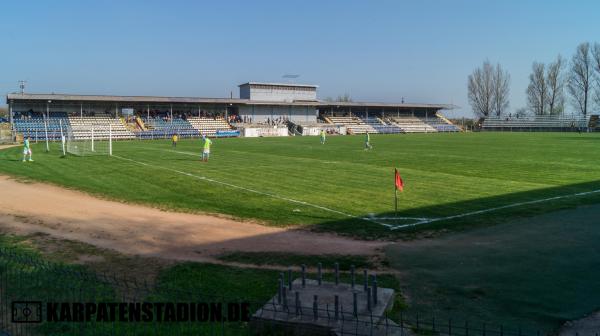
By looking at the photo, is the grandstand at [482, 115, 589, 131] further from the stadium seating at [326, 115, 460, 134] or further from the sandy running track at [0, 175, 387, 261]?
the sandy running track at [0, 175, 387, 261]

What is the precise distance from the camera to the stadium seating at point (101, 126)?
6753 cm

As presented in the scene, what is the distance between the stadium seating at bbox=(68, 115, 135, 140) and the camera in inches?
2659

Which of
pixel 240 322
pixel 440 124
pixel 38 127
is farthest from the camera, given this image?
pixel 440 124

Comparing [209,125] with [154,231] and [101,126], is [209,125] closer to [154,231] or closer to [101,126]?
[101,126]

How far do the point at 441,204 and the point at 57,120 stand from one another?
7076 cm

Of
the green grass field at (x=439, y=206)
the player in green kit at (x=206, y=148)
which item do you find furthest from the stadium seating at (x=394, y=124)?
the player in green kit at (x=206, y=148)

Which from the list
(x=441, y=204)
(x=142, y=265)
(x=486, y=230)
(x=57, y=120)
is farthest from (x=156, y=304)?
(x=57, y=120)

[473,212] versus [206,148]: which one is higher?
[206,148]

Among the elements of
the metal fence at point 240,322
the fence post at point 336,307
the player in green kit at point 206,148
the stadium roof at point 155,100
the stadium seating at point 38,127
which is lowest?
the metal fence at point 240,322

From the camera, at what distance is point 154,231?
528 inches

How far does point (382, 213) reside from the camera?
15609mm

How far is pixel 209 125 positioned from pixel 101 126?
19.2 metres

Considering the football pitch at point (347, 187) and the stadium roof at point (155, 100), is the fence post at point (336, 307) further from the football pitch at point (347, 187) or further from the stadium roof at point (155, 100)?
the stadium roof at point (155, 100)

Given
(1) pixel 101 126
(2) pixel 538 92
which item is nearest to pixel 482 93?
(2) pixel 538 92
